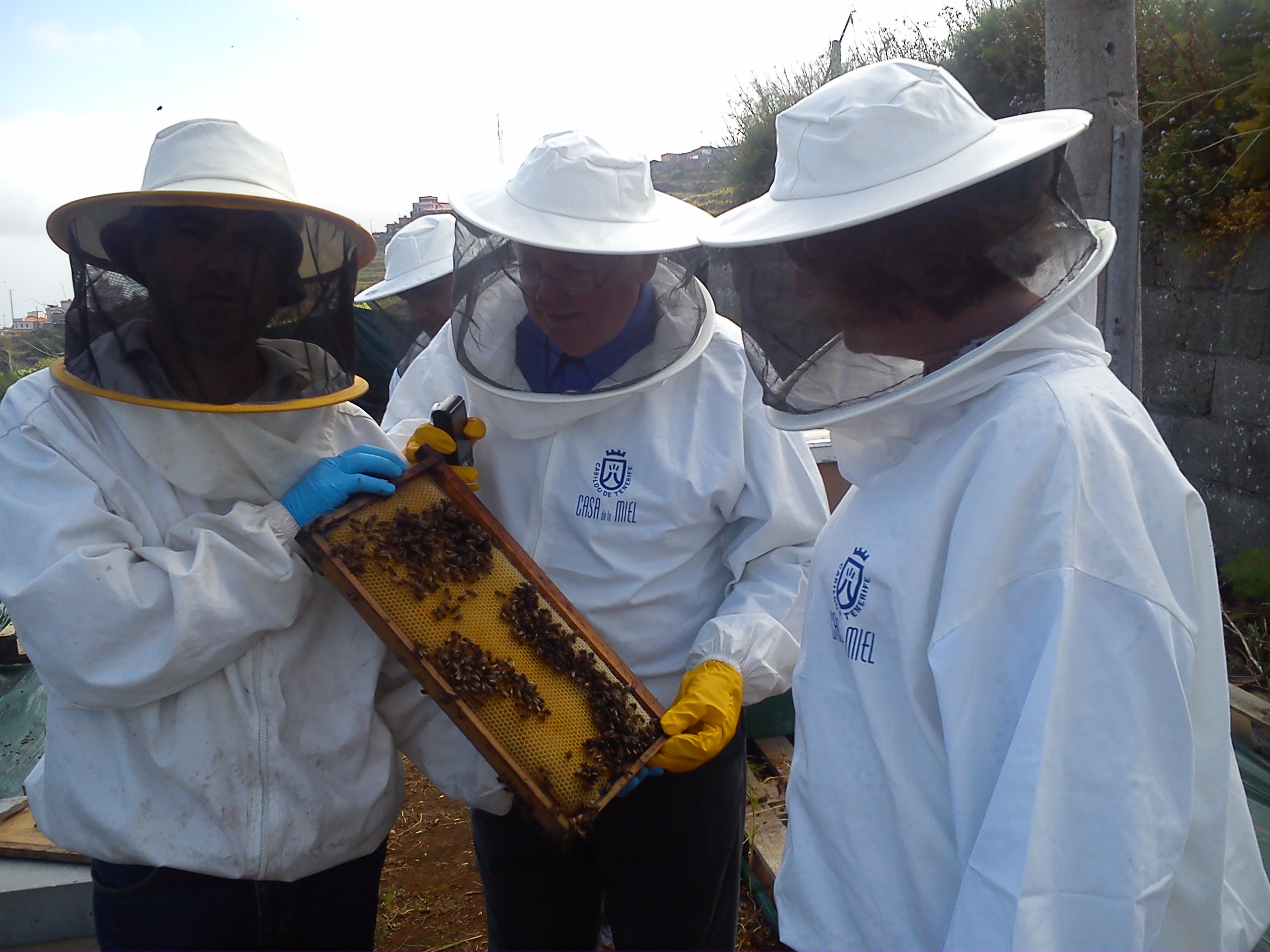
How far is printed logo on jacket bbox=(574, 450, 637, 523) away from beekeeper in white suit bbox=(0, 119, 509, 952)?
1.89 feet

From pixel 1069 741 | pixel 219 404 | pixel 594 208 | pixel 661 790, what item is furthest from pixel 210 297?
pixel 1069 741

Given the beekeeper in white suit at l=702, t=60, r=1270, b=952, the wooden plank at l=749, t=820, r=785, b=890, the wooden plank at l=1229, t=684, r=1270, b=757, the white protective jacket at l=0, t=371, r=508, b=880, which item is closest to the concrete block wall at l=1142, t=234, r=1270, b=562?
the wooden plank at l=1229, t=684, r=1270, b=757

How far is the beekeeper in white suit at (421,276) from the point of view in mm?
5078

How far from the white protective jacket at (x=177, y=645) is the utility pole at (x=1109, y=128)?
316cm

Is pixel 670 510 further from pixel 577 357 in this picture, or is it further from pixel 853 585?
pixel 853 585

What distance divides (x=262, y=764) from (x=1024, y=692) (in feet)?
5.00

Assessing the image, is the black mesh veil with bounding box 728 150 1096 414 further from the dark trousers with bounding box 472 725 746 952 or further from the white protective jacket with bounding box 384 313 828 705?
the dark trousers with bounding box 472 725 746 952

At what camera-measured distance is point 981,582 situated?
1208mm

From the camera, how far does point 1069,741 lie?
1.12 m

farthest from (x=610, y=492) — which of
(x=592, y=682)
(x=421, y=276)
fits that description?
(x=421, y=276)

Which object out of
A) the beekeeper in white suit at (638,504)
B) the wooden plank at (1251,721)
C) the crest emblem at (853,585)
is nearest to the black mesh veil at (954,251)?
the crest emblem at (853,585)

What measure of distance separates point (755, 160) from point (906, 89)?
340 inches

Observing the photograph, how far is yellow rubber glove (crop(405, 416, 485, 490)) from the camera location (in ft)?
7.51

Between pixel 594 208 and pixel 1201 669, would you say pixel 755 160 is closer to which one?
pixel 594 208
